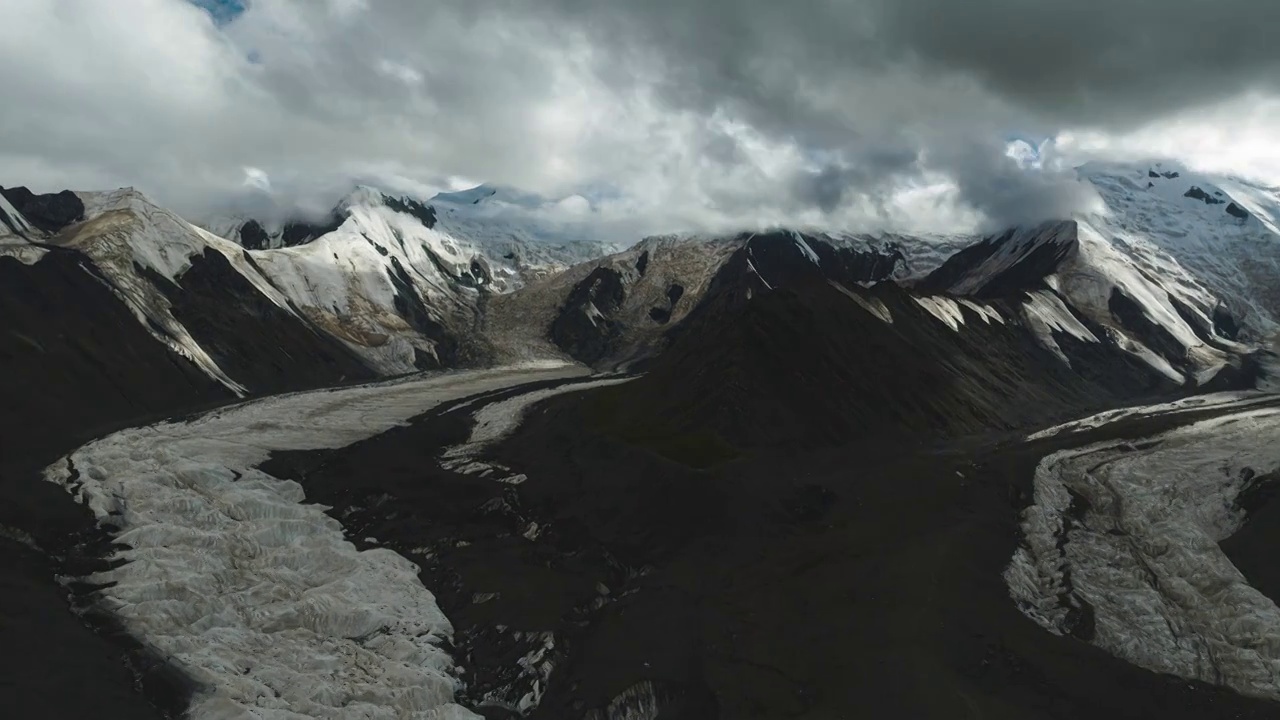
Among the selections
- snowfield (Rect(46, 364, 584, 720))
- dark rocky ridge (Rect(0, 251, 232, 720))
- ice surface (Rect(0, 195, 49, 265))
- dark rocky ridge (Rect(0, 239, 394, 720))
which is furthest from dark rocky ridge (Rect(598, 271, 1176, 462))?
ice surface (Rect(0, 195, 49, 265))

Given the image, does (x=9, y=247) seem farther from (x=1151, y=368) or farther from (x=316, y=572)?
(x=1151, y=368)

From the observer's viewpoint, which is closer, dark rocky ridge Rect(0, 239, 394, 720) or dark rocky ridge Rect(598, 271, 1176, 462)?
dark rocky ridge Rect(0, 239, 394, 720)

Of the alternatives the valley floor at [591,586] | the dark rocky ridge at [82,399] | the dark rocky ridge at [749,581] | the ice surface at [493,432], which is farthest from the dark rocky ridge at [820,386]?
the dark rocky ridge at [82,399]

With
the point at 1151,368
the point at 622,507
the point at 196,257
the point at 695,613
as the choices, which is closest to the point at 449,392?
the point at 196,257

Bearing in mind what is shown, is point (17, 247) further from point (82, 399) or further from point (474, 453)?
point (474, 453)

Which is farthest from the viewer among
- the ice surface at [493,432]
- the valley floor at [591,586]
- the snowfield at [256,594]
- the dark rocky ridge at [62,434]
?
the ice surface at [493,432]

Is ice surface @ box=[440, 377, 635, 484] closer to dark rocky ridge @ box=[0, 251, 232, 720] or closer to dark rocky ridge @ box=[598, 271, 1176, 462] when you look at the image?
dark rocky ridge @ box=[598, 271, 1176, 462]

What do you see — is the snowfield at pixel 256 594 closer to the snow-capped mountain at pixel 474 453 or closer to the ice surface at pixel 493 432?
the snow-capped mountain at pixel 474 453
